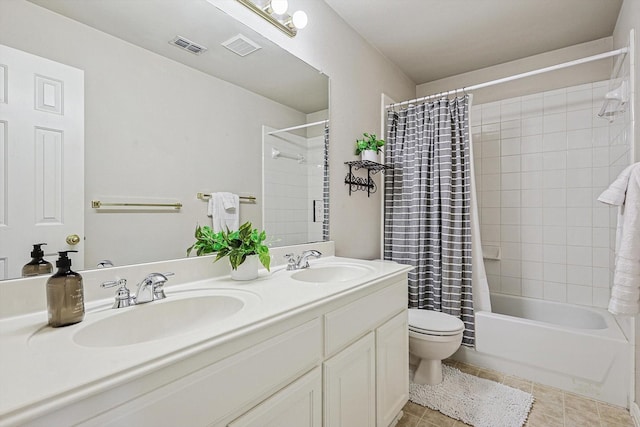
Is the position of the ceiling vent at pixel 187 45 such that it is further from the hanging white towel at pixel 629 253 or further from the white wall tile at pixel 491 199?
the white wall tile at pixel 491 199

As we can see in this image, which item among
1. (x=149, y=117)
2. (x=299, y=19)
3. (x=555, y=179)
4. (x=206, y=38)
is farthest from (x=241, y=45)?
(x=555, y=179)

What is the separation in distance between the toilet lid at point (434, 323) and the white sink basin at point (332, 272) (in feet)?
2.03

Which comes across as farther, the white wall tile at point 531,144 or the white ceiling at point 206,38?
the white wall tile at point 531,144

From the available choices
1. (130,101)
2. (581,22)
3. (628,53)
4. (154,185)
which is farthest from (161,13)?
(581,22)

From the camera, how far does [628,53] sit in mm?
1838

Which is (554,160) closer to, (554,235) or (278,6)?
(554,235)

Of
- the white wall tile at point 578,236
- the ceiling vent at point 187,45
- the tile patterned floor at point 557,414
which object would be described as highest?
the ceiling vent at point 187,45

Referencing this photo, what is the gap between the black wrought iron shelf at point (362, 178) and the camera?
2.19m

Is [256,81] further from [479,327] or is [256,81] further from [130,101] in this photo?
[479,327]

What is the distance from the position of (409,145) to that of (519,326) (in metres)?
1.49

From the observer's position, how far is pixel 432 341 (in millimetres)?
1864

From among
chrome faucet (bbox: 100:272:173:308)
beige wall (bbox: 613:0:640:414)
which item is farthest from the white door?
beige wall (bbox: 613:0:640:414)

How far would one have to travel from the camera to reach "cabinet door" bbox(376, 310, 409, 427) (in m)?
1.40

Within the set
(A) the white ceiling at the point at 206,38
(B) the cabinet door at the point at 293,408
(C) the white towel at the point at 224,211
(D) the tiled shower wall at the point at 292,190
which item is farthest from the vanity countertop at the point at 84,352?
(A) the white ceiling at the point at 206,38
